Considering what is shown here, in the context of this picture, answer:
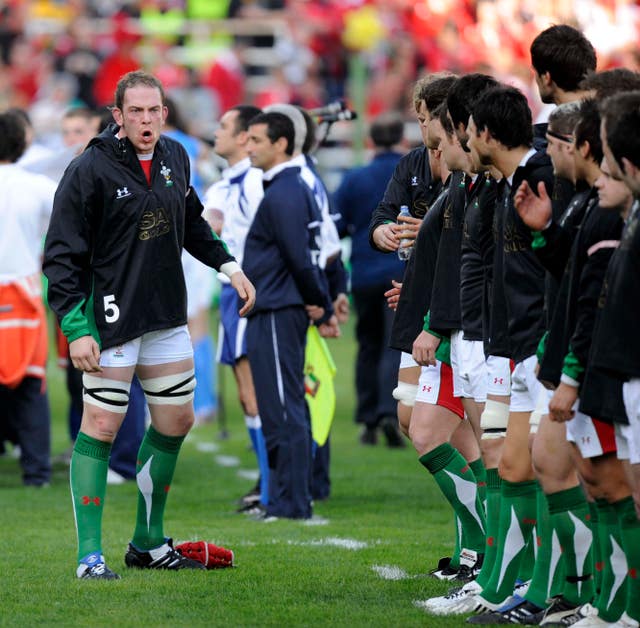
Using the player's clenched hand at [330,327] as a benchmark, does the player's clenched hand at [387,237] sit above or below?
above

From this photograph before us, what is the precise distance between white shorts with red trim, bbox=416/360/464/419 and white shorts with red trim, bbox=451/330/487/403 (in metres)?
0.20

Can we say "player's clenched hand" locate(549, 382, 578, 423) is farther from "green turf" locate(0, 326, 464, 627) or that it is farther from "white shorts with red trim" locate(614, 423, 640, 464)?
"green turf" locate(0, 326, 464, 627)

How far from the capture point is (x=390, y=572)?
6.75 metres

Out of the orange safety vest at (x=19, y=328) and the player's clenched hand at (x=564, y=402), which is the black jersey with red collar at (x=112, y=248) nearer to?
the player's clenched hand at (x=564, y=402)

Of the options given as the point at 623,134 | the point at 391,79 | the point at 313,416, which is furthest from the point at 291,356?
the point at 391,79

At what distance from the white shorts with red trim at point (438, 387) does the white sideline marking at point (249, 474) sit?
14.0ft

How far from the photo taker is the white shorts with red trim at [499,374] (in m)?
5.73

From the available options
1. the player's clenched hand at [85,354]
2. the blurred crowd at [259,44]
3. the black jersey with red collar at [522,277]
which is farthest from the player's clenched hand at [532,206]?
the blurred crowd at [259,44]

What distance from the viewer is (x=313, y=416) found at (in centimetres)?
930

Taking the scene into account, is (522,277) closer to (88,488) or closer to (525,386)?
(525,386)

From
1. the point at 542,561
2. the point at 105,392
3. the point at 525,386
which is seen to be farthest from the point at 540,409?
the point at 105,392

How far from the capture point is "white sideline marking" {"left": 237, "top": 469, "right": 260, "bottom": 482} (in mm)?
10680

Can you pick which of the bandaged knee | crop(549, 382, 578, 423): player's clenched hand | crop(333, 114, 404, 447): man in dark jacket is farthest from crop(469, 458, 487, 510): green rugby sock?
crop(333, 114, 404, 447): man in dark jacket

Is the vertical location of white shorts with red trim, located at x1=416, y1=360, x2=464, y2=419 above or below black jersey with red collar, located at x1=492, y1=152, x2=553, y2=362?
below
